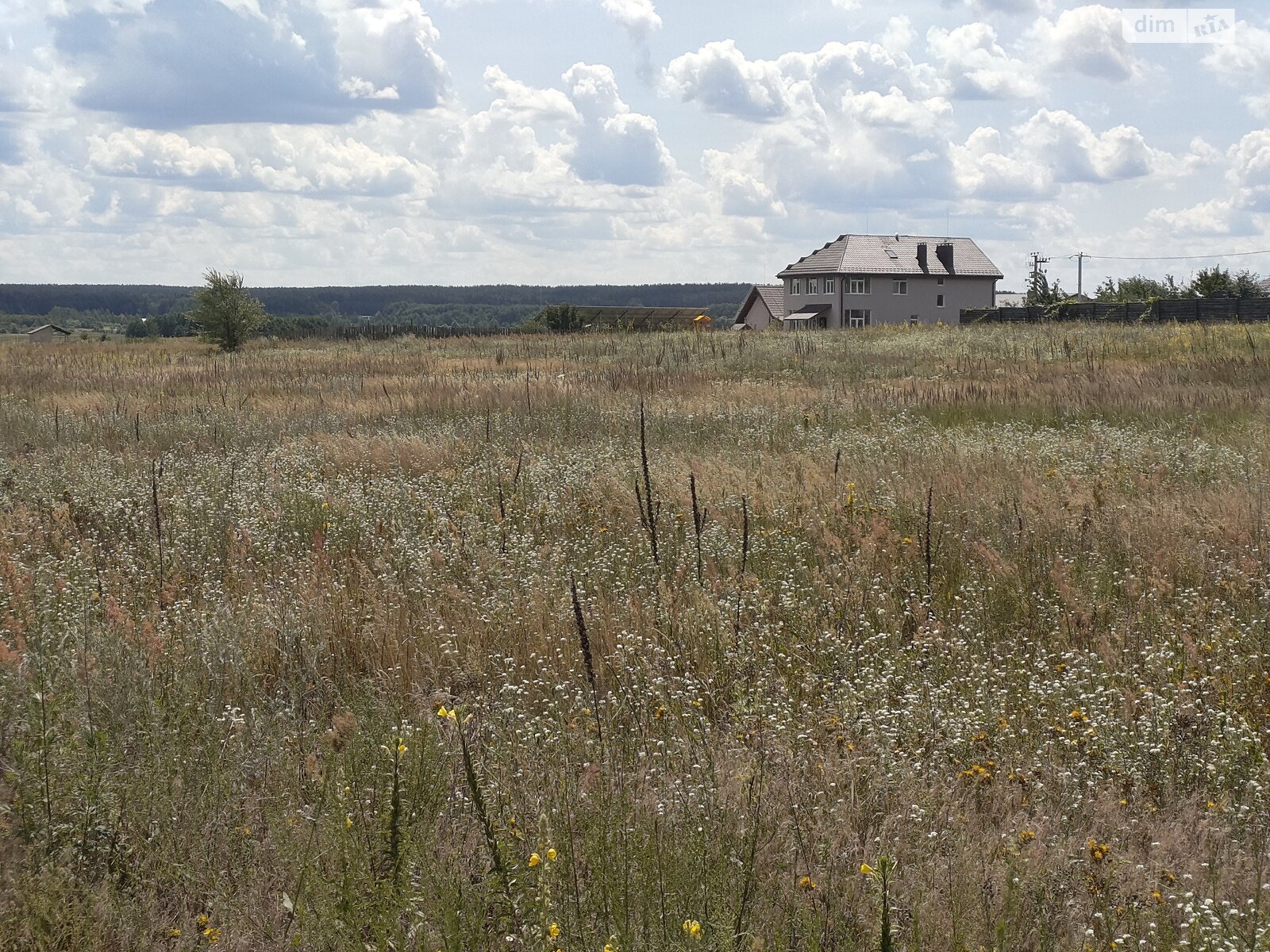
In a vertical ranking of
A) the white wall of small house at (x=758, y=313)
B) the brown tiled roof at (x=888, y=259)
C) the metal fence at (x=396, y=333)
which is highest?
the brown tiled roof at (x=888, y=259)

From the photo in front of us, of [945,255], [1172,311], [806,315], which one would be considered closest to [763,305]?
[806,315]

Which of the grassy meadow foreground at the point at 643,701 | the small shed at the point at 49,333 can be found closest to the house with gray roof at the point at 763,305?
the small shed at the point at 49,333

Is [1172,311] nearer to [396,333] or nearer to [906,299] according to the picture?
[396,333]

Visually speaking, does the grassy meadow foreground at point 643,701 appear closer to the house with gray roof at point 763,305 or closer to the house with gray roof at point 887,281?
the house with gray roof at point 887,281

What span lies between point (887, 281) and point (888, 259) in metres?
2.16

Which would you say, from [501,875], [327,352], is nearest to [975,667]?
[501,875]

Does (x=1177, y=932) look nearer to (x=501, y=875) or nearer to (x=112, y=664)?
(x=501, y=875)

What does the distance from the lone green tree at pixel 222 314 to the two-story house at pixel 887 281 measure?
39.7 metres

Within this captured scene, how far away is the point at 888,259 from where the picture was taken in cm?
8044

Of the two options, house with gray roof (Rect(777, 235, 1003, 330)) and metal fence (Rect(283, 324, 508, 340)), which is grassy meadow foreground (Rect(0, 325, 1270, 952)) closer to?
metal fence (Rect(283, 324, 508, 340))

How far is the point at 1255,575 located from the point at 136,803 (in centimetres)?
588

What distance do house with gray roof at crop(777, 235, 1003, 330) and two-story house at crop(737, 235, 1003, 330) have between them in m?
0.06

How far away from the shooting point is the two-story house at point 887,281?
3093 inches

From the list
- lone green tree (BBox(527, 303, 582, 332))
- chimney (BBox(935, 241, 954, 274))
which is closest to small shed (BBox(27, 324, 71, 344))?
lone green tree (BBox(527, 303, 582, 332))
